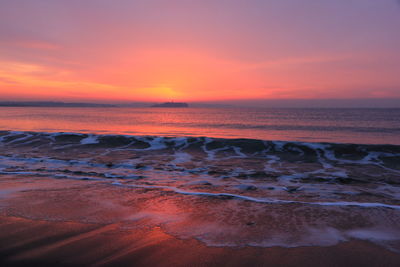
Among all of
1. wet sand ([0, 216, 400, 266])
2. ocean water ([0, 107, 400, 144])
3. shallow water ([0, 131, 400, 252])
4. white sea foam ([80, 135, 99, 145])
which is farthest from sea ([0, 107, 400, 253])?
ocean water ([0, 107, 400, 144])

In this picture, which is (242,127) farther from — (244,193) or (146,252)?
(146,252)

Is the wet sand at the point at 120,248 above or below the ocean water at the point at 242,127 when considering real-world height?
above

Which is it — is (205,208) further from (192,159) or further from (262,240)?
(192,159)

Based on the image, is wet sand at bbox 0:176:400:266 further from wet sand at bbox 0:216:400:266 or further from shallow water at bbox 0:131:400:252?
shallow water at bbox 0:131:400:252

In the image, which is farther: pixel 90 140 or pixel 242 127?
pixel 242 127

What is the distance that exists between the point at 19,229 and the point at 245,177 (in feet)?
17.8

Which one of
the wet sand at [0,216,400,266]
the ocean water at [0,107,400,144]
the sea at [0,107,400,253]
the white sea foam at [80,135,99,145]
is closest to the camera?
the wet sand at [0,216,400,266]

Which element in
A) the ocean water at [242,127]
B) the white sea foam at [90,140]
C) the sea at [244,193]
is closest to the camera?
the sea at [244,193]

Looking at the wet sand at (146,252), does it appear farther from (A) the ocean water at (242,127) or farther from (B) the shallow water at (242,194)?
(A) the ocean water at (242,127)

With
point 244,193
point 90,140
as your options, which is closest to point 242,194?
point 244,193

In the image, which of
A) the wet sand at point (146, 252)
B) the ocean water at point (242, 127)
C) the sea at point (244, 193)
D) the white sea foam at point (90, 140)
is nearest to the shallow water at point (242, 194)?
the sea at point (244, 193)

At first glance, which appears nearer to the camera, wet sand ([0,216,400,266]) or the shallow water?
wet sand ([0,216,400,266])

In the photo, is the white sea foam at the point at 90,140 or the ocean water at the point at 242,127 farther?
the ocean water at the point at 242,127

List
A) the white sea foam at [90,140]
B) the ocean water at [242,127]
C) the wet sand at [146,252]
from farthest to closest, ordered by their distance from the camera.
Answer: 1. the ocean water at [242,127]
2. the white sea foam at [90,140]
3. the wet sand at [146,252]
